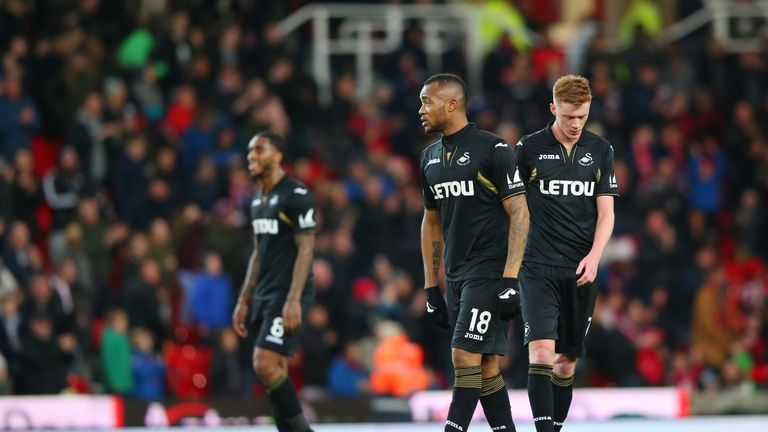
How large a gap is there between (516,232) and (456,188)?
1.70ft

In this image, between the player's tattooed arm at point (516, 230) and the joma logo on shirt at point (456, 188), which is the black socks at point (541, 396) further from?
the joma logo on shirt at point (456, 188)

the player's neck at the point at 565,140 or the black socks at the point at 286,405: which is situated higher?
the player's neck at the point at 565,140

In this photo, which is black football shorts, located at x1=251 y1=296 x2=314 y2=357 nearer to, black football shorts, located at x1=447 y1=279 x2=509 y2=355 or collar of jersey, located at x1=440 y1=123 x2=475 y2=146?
black football shorts, located at x1=447 y1=279 x2=509 y2=355

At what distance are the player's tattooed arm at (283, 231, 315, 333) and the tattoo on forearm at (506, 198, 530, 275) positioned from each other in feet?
7.21

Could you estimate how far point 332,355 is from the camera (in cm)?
1764

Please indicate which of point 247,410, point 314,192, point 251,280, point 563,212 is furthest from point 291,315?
point 314,192

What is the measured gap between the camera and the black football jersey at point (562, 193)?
9.59m

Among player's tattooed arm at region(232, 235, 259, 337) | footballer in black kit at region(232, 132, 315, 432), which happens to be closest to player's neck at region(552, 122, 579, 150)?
footballer in black kit at region(232, 132, 315, 432)

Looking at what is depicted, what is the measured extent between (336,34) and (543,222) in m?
13.8

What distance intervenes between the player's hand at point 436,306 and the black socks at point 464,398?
0.56 meters

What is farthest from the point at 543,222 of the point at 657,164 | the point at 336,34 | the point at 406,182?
the point at 336,34

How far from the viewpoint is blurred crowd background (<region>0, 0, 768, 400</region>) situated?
664 inches

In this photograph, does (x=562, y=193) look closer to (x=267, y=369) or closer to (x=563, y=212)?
(x=563, y=212)

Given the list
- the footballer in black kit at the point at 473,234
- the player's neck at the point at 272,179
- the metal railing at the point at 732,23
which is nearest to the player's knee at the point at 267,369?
the player's neck at the point at 272,179
